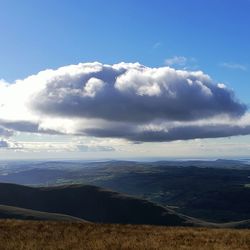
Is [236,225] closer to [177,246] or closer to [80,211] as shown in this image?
[80,211]

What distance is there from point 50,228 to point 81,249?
11297 mm

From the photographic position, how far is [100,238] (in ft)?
94.8

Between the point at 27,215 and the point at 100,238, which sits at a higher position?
the point at 100,238

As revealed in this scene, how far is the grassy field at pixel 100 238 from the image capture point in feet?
82.8

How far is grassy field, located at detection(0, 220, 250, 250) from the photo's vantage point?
25.2 m

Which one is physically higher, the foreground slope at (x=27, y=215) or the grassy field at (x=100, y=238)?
the grassy field at (x=100, y=238)

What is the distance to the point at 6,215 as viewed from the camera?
120062 mm

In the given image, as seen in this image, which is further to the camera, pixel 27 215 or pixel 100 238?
pixel 27 215

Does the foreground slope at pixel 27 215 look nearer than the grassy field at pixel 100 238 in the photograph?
No

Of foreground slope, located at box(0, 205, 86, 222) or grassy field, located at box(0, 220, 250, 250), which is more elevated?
grassy field, located at box(0, 220, 250, 250)

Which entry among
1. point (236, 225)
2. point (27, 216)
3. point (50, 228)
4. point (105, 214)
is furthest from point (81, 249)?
point (105, 214)

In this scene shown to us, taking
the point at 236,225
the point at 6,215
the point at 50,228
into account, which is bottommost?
the point at 236,225

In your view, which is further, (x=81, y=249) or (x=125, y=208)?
(x=125, y=208)

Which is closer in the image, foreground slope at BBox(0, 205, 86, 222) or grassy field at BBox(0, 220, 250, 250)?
grassy field at BBox(0, 220, 250, 250)
